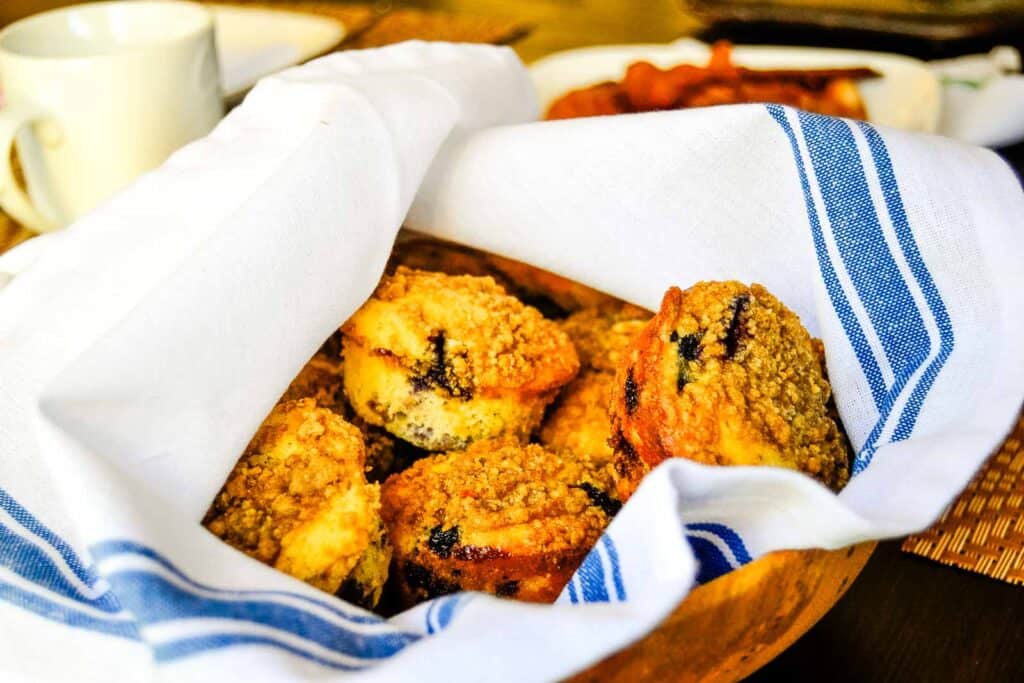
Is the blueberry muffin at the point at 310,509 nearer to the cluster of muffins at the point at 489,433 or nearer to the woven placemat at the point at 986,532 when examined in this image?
the cluster of muffins at the point at 489,433

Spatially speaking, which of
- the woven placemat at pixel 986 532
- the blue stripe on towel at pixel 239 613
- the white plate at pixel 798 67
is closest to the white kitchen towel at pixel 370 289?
the blue stripe on towel at pixel 239 613

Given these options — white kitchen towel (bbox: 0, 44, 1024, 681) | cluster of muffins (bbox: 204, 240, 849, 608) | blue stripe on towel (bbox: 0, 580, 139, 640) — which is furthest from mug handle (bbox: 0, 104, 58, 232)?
blue stripe on towel (bbox: 0, 580, 139, 640)

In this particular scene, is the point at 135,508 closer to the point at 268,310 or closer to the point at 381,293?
the point at 268,310

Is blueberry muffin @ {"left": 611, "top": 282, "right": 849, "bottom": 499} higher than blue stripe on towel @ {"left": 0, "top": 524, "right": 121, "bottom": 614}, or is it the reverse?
blueberry muffin @ {"left": 611, "top": 282, "right": 849, "bottom": 499}

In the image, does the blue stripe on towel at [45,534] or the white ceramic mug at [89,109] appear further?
the white ceramic mug at [89,109]

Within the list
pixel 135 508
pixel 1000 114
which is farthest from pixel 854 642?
pixel 1000 114

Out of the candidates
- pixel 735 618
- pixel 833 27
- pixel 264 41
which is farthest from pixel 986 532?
pixel 833 27

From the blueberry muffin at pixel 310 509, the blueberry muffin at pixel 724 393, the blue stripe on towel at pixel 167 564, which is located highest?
the blueberry muffin at pixel 724 393

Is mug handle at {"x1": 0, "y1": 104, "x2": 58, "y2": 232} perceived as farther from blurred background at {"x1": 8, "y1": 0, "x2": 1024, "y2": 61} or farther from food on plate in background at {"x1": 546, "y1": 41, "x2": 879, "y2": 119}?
blurred background at {"x1": 8, "y1": 0, "x2": 1024, "y2": 61}
